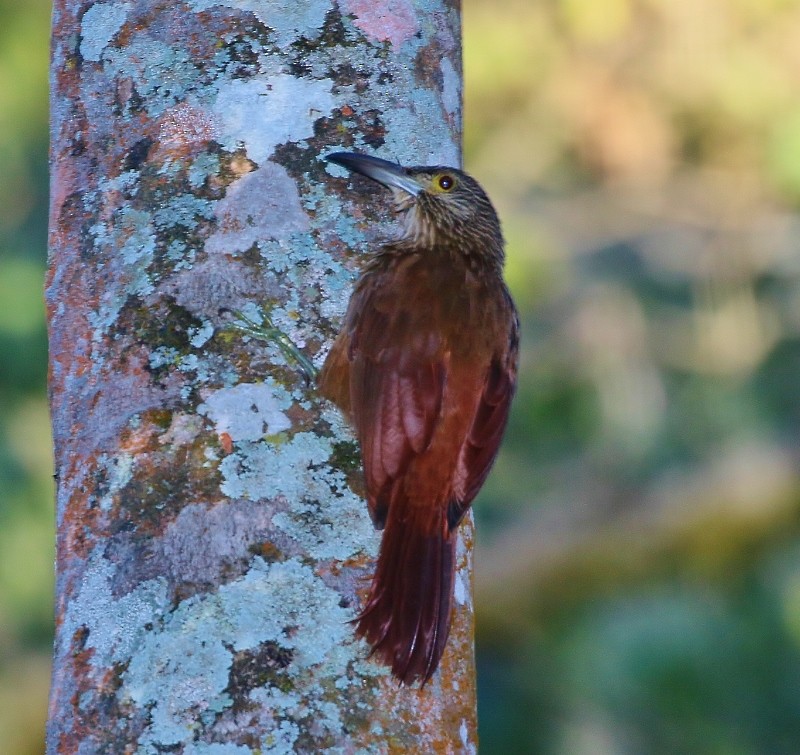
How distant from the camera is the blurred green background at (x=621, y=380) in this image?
19.0 ft

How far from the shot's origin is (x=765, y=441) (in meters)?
6.12

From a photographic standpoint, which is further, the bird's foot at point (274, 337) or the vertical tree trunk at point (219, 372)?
the bird's foot at point (274, 337)

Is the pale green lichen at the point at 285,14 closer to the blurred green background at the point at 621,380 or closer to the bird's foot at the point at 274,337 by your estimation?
the bird's foot at the point at 274,337

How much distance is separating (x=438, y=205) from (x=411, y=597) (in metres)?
1.41

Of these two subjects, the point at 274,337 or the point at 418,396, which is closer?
the point at 274,337

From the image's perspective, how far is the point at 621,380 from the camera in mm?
6578

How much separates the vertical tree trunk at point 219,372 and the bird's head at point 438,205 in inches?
1.8

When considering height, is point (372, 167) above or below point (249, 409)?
above

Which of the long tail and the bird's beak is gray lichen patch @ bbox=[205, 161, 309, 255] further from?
the long tail

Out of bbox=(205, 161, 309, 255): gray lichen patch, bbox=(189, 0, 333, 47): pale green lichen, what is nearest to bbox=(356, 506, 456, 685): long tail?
bbox=(205, 161, 309, 255): gray lichen patch

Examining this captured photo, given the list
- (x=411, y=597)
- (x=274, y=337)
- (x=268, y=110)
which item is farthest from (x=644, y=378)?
(x=411, y=597)

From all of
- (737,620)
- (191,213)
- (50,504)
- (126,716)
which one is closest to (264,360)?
(191,213)

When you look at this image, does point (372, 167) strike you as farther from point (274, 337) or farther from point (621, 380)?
point (621, 380)

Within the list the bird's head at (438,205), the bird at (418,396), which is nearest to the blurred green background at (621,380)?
the bird's head at (438,205)
